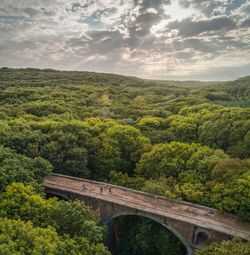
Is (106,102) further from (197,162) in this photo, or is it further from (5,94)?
(197,162)

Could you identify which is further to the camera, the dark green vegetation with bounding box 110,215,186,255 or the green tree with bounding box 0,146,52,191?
the dark green vegetation with bounding box 110,215,186,255

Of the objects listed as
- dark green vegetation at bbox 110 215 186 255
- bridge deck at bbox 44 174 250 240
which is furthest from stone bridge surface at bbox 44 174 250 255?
dark green vegetation at bbox 110 215 186 255

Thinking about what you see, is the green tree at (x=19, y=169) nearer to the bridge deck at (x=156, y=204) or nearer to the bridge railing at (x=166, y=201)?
the bridge deck at (x=156, y=204)

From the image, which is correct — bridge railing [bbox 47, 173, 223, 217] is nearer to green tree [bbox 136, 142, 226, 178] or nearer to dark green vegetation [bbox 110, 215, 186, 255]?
dark green vegetation [bbox 110, 215, 186, 255]

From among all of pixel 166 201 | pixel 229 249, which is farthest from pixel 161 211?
pixel 229 249

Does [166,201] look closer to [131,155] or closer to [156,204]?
[156,204]

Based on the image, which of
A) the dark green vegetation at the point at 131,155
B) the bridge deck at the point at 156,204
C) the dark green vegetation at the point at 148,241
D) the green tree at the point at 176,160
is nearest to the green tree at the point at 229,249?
the bridge deck at the point at 156,204

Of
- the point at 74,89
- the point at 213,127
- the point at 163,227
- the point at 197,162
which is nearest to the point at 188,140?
the point at 213,127
